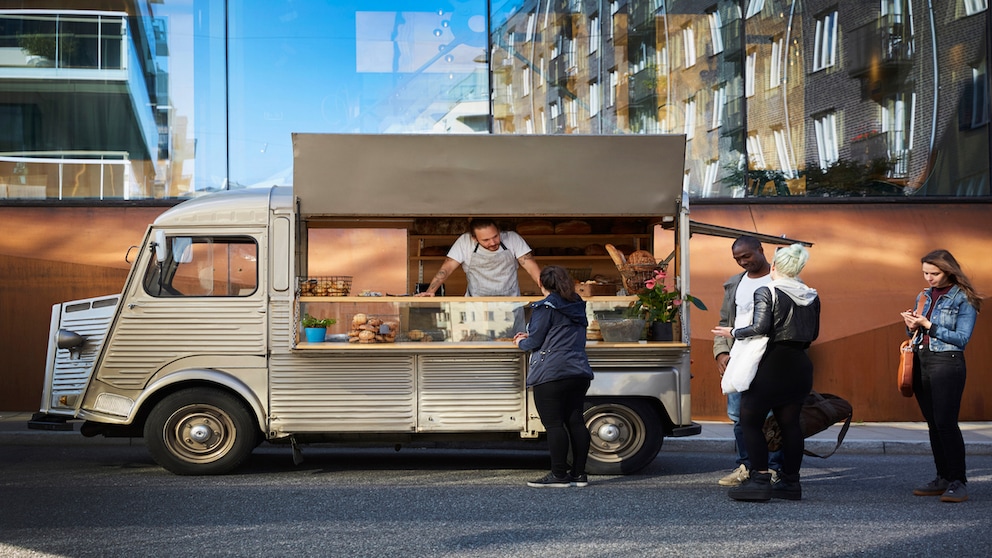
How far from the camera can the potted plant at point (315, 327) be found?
8797 millimetres

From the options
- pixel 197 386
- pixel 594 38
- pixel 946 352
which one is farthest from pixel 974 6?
pixel 197 386

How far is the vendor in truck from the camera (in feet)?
30.9

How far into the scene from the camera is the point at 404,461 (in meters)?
9.97

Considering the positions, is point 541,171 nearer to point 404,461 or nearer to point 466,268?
point 466,268

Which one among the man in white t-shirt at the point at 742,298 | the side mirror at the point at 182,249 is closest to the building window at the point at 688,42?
the man in white t-shirt at the point at 742,298

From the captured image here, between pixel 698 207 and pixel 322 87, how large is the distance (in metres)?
5.51

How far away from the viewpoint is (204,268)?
28.8ft

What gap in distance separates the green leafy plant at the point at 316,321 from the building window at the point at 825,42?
30.2ft

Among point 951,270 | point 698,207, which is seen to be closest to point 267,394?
point 951,270

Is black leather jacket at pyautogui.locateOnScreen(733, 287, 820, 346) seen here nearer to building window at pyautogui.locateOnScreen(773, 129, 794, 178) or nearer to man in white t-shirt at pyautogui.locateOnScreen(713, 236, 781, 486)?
man in white t-shirt at pyautogui.locateOnScreen(713, 236, 781, 486)

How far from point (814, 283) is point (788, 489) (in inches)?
279

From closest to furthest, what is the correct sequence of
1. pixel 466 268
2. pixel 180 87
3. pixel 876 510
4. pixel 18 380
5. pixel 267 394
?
pixel 876 510, pixel 267 394, pixel 466 268, pixel 18 380, pixel 180 87

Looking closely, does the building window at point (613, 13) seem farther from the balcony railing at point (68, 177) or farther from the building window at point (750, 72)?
the balcony railing at point (68, 177)

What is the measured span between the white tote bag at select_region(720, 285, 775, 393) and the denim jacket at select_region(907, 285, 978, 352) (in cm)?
123
